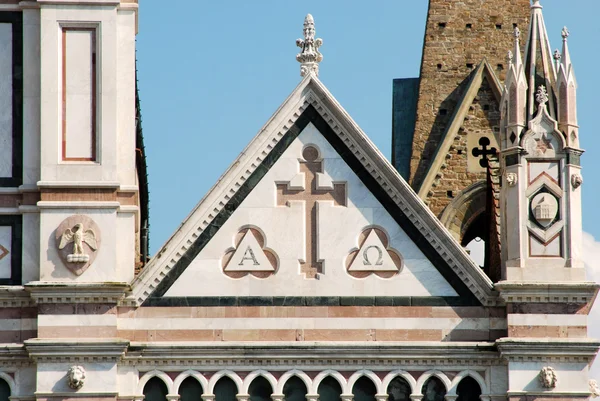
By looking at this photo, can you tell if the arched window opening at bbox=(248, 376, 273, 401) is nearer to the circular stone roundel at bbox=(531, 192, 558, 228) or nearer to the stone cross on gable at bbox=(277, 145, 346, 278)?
the stone cross on gable at bbox=(277, 145, 346, 278)

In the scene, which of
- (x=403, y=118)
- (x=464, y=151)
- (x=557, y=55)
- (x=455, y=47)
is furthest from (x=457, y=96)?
(x=557, y=55)

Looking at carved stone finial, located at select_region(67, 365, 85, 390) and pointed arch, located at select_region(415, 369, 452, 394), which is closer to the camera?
carved stone finial, located at select_region(67, 365, 85, 390)

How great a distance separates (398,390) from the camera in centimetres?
3066

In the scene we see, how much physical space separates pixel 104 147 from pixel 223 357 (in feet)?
11.1

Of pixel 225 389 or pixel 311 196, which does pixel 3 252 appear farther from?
pixel 311 196

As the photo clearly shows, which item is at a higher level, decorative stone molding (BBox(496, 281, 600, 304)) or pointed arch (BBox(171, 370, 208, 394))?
decorative stone molding (BBox(496, 281, 600, 304))

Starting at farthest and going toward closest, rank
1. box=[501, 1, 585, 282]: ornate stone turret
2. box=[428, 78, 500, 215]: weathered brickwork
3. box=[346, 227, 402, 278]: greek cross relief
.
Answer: box=[428, 78, 500, 215]: weathered brickwork < box=[346, 227, 402, 278]: greek cross relief < box=[501, 1, 585, 282]: ornate stone turret

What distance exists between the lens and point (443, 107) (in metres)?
53.2

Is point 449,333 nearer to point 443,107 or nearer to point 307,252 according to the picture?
point 307,252

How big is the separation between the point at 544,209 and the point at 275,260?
3.78m

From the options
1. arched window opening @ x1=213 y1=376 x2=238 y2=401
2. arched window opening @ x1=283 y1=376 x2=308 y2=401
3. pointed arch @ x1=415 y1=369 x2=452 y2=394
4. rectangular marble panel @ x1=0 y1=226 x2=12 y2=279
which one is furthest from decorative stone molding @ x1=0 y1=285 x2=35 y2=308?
pointed arch @ x1=415 y1=369 x2=452 y2=394

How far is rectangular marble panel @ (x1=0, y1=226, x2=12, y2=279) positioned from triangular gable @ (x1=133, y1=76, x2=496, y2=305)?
178 cm

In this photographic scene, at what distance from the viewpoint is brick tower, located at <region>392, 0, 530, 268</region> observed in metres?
51.9

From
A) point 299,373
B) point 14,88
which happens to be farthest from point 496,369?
point 14,88
